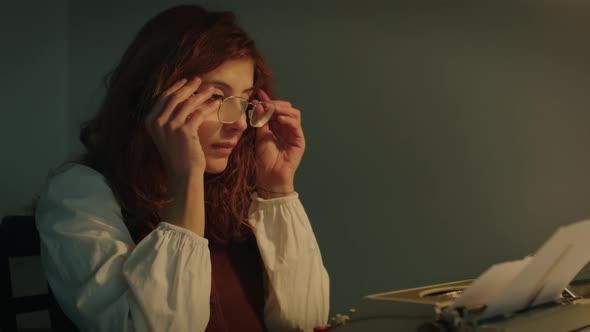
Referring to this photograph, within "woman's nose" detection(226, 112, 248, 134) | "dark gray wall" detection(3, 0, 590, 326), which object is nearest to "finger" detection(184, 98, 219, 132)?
"woman's nose" detection(226, 112, 248, 134)

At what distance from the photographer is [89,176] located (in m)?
1.41

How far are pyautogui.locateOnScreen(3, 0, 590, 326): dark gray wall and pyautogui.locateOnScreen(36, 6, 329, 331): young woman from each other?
53cm

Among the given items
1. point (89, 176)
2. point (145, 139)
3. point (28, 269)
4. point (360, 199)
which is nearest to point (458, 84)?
point (360, 199)

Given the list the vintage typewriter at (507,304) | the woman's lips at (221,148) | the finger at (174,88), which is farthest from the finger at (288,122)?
the vintage typewriter at (507,304)

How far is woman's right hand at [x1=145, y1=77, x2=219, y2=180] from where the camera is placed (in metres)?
1.35

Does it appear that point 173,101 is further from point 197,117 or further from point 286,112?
point 286,112

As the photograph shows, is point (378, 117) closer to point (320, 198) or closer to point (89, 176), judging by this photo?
point (320, 198)

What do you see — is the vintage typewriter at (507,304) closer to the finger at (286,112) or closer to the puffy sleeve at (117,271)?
the puffy sleeve at (117,271)

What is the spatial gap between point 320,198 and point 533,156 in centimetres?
68

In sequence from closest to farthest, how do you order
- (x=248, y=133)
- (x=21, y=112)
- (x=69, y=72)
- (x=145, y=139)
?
1. (x=145, y=139)
2. (x=248, y=133)
3. (x=21, y=112)
4. (x=69, y=72)

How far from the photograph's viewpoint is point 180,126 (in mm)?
1357

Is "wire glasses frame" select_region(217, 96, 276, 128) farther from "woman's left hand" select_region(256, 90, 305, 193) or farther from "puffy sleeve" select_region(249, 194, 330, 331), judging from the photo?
"puffy sleeve" select_region(249, 194, 330, 331)

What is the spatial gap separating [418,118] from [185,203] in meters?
1.09

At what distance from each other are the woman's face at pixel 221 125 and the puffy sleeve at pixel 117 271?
0.26 meters
